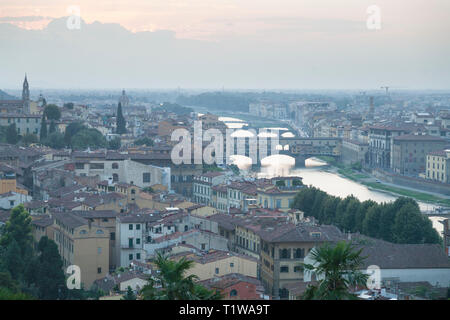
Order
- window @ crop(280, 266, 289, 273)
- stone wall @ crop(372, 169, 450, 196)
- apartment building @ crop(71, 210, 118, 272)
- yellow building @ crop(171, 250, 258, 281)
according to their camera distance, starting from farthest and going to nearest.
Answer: stone wall @ crop(372, 169, 450, 196)
apartment building @ crop(71, 210, 118, 272)
window @ crop(280, 266, 289, 273)
yellow building @ crop(171, 250, 258, 281)


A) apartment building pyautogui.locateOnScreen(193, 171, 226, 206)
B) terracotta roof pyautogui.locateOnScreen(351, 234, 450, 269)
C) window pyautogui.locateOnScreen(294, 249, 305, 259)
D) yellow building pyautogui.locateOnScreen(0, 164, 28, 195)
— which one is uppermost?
yellow building pyautogui.locateOnScreen(0, 164, 28, 195)

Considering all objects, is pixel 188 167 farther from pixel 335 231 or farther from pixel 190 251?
pixel 190 251

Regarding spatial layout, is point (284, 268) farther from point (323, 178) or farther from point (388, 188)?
point (323, 178)

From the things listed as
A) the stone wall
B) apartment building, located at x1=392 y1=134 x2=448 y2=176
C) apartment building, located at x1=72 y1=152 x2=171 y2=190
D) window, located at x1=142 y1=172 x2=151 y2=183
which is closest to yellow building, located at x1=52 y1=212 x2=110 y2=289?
apartment building, located at x1=72 y1=152 x2=171 y2=190

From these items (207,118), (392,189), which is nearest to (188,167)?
(392,189)

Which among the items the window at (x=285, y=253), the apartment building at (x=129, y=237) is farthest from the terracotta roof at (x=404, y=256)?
the apartment building at (x=129, y=237)

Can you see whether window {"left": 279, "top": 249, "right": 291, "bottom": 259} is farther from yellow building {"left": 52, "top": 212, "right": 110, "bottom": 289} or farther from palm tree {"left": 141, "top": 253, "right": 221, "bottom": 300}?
palm tree {"left": 141, "top": 253, "right": 221, "bottom": 300}
